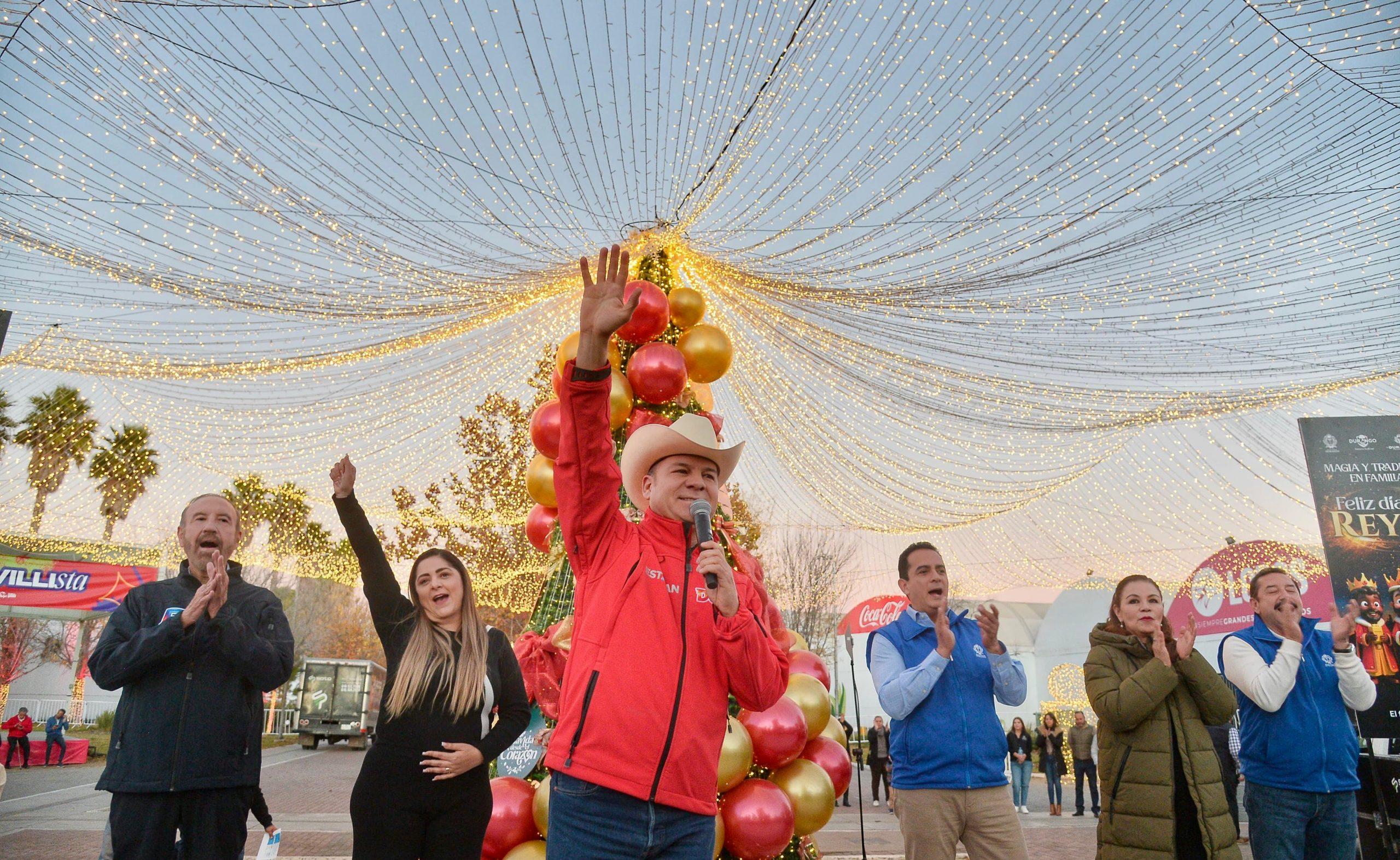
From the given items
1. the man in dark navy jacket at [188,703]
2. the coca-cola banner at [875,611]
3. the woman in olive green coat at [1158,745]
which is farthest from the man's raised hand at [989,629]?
the coca-cola banner at [875,611]

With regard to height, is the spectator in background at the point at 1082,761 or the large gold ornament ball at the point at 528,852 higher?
the large gold ornament ball at the point at 528,852

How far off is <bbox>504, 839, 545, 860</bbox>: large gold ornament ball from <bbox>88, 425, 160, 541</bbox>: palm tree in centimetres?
2224

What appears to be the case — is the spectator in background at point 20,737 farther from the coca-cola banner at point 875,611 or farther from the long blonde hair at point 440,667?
the long blonde hair at point 440,667

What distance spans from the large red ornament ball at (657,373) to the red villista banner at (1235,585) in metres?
12.5

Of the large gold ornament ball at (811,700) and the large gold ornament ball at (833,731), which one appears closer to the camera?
the large gold ornament ball at (811,700)

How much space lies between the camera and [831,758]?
183 inches

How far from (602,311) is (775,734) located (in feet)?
9.41

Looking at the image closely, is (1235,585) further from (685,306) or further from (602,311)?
(602,311)

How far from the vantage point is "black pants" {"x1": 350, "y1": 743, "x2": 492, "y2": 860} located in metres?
2.71

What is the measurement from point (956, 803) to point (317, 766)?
1944 centimetres

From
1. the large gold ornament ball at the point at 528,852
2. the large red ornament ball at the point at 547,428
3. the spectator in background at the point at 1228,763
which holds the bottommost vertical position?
the spectator in background at the point at 1228,763

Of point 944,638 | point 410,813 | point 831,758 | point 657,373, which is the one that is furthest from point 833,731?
point 410,813

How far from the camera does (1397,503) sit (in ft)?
18.5

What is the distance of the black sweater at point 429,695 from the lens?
2.91 m
